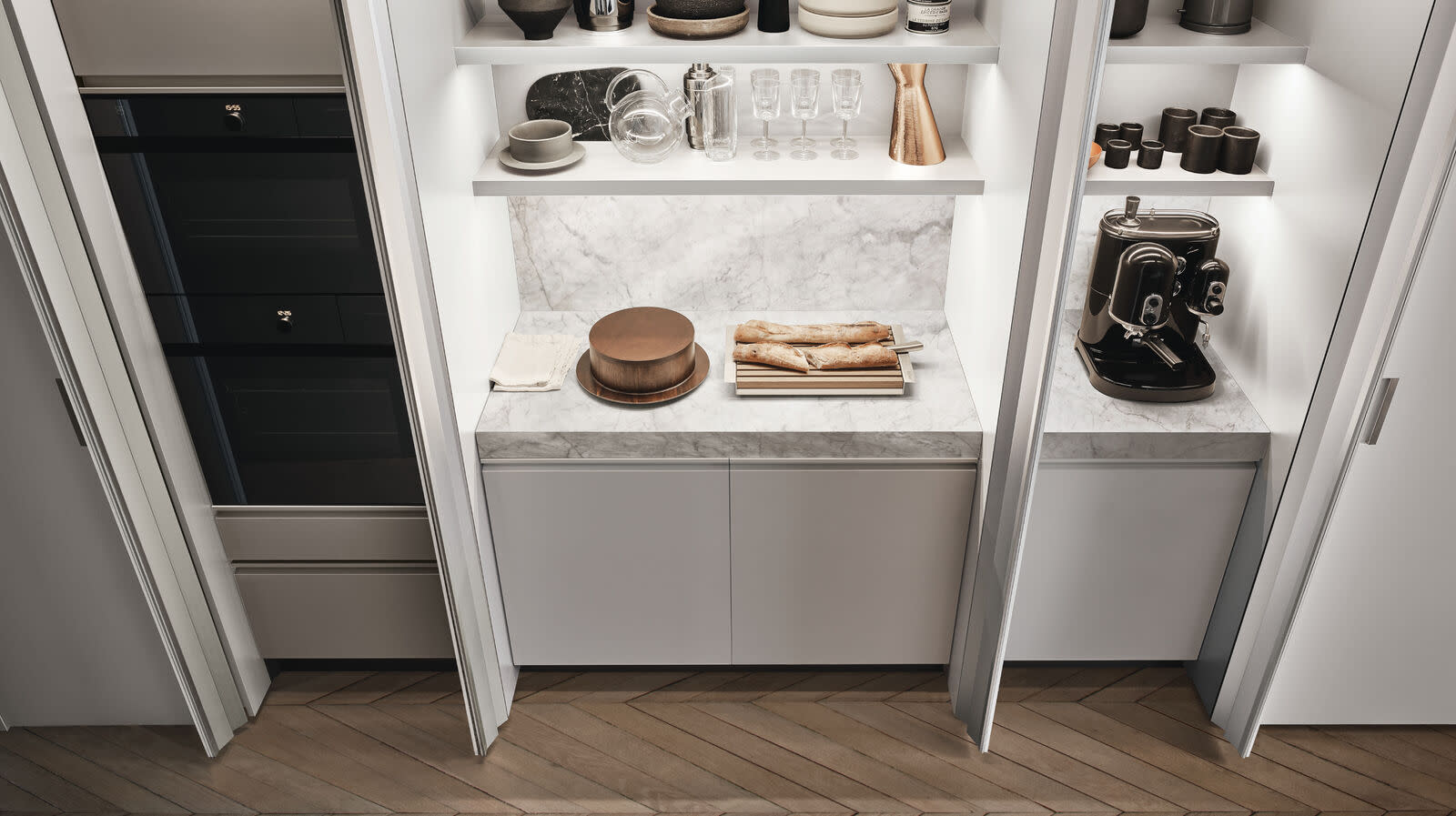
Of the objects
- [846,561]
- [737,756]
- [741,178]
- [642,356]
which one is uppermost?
[741,178]

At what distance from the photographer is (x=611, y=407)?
7.27 feet

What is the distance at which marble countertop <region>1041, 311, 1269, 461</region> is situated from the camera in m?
2.10

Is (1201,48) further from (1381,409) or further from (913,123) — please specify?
(1381,409)

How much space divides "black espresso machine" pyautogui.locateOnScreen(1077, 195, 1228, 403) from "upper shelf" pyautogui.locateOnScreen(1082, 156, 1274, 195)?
0.36 ft

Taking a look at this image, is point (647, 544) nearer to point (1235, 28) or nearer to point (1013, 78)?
point (1013, 78)

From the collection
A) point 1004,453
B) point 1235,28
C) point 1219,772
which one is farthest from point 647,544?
point 1235,28

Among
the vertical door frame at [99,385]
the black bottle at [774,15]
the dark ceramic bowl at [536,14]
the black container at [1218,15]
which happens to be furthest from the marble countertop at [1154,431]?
the vertical door frame at [99,385]

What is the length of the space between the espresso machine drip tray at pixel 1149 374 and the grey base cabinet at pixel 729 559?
1.21ft

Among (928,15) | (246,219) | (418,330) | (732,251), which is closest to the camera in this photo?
(418,330)

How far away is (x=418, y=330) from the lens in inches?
70.7

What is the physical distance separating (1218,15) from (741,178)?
37.6 inches

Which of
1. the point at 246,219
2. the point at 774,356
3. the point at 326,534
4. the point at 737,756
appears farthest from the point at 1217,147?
the point at 326,534

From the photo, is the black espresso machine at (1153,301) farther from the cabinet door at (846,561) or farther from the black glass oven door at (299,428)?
the black glass oven door at (299,428)

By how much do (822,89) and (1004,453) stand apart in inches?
36.1
